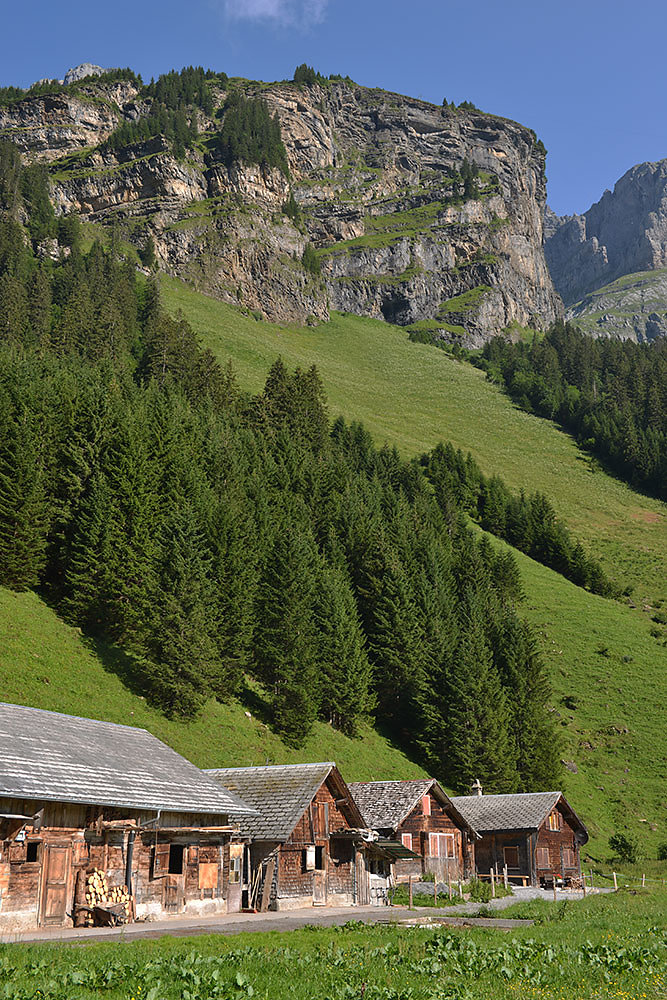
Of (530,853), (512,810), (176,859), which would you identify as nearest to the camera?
(176,859)

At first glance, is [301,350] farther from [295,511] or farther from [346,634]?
[346,634]

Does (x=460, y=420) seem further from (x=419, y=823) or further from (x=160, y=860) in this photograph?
(x=160, y=860)

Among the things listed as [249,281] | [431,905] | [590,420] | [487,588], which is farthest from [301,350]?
[431,905]

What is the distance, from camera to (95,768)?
25.7m

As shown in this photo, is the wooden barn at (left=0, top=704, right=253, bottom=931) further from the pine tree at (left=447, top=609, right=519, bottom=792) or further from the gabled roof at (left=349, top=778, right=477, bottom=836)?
the pine tree at (left=447, top=609, right=519, bottom=792)

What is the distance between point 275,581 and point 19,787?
1499 inches


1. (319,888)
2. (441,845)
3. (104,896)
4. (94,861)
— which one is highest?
(94,861)

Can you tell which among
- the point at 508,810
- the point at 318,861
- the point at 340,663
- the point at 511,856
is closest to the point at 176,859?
the point at 318,861

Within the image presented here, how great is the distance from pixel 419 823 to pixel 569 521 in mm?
84369

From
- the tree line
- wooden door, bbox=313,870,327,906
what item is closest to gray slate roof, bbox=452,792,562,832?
wooden door, bbox=313,870,327,906

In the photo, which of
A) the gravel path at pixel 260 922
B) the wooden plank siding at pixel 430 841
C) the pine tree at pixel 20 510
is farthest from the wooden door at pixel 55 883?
the pine tree at pixel 20 510

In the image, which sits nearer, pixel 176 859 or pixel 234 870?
pixel 176 859

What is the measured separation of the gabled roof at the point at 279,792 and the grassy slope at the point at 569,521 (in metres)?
30.3

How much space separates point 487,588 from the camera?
270 ft
